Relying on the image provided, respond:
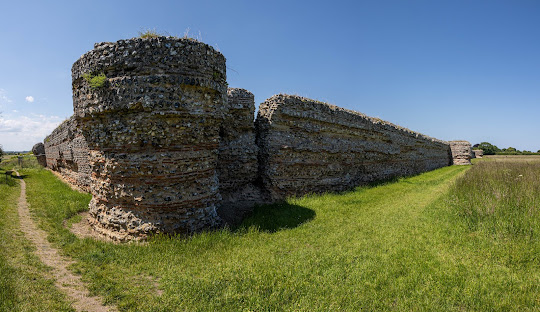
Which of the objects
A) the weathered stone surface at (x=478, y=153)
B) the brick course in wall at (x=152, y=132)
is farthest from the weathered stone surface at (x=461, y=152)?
the brick course in wall at (x=152, y=132)

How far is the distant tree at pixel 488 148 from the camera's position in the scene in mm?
49844

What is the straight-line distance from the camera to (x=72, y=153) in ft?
43.7

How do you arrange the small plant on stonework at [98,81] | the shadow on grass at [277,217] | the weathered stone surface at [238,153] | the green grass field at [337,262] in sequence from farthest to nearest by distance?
the weathered stone surface at [238,153]
the shadow on grass at [277,217]
the small plant on stonework at [98,81]
the green grass field at [337,262]

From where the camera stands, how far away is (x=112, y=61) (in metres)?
5.79

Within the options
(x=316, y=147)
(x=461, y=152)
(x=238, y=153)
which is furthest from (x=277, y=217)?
(x=461, y=152)

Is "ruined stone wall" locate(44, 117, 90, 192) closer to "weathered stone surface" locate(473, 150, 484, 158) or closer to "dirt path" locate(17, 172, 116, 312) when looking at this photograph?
"dirt path" locate(17, 172, 116, 312)

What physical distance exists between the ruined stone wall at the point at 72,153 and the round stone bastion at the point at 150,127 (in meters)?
6.15

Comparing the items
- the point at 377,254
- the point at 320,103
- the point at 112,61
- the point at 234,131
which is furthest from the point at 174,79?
the point at 320,103

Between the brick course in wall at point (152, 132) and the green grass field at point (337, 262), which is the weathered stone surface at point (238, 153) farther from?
the green grass field at point (337, 262)

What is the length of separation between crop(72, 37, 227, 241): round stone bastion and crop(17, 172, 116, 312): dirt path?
43.8 inches

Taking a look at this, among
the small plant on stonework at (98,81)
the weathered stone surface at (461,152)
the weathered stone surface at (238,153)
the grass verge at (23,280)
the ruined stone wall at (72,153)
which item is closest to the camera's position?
the grass verge at (23,280)

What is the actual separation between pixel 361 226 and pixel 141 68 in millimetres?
6356

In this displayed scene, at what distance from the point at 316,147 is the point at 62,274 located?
28.1 ft

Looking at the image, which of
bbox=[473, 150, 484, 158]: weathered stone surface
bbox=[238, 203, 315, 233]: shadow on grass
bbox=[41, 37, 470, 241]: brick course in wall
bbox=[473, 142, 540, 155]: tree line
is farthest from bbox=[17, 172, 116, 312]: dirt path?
bbox=[473, 142, 540, 155]: tree line
